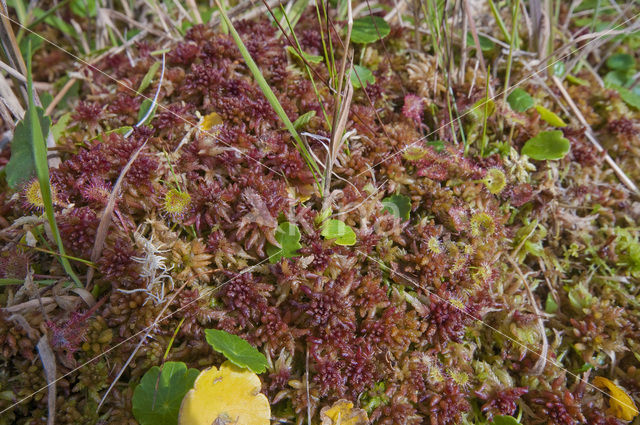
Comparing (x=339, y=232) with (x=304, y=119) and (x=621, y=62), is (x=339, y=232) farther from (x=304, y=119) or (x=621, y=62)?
(x=621, y=62)

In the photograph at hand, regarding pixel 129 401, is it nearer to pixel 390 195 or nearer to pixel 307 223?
pixel 307 223

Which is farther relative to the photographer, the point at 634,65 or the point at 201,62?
the point at 634,65

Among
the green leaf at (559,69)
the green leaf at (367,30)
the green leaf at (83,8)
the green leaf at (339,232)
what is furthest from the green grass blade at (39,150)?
the green leaf at (559,69)

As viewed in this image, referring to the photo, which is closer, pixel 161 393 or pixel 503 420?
pixel 161 393

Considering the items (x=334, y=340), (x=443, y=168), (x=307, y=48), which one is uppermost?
(x=307, y=48)

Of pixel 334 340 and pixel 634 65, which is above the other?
pixel 634 65

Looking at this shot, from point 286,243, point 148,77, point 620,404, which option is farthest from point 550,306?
point 148,77

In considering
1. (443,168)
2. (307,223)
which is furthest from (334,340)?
(443,168)

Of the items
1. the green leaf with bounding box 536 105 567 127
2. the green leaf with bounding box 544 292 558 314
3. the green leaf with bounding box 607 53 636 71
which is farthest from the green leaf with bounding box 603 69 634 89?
the green leaf with bounding box 544 292 558 314
